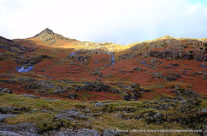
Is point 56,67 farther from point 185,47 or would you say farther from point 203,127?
point 185,47

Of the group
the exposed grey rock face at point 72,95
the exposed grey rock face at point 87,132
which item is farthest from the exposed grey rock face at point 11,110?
the exposed grey rock face at point 72,95

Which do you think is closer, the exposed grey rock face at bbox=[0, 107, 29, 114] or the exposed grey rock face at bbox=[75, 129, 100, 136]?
the exposed grey rock face at bbox=[75, 129, 100, 136]

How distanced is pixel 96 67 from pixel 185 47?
278 feet

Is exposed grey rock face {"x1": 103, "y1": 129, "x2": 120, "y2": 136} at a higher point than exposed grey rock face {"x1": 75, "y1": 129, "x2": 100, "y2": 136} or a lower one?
lower

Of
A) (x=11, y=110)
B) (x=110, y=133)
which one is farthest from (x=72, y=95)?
(x=110, y=133)

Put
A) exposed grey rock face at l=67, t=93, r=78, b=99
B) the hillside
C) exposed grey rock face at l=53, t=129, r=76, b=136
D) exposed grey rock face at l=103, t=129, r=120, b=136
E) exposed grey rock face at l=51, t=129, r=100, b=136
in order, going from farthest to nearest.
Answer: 1. exposed grey rock face at l=67, t=93, r=78, b=99
2. the hillside
3. exposed grey rock face at l=103, t=129, r=120, b=136
4. exposed grey rock face at l=51, t=129, r=100, b=136
5. exposed grey rock face at l=53, t=129, r=76, b=136

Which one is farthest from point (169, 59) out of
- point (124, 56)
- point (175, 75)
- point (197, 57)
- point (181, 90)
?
point (181, 90)

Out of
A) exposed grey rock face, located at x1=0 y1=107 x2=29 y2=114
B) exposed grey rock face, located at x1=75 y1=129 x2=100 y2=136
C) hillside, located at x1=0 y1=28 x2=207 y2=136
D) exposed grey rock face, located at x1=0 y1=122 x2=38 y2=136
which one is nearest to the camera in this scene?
exposed grey rock face, located at x1=0 y1=122 x2=38 y2=136

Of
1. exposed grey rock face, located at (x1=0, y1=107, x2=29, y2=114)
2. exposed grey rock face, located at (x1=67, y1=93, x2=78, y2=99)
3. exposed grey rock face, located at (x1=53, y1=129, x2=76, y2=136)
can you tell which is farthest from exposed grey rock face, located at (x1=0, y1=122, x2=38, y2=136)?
exposed grey rock face, located at (x1=67, y1=93, x2=78, y2=99)

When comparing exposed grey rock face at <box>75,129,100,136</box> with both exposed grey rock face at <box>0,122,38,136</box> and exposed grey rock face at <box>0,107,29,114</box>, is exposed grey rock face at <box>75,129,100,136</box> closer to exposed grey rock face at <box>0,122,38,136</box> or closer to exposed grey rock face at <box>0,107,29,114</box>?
exposed grey rock face at <box>0,122,38,136</box>

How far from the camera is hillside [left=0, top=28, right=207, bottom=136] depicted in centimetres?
1568

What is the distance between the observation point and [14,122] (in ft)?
45.4

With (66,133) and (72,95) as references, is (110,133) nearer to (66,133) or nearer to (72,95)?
(66,133)

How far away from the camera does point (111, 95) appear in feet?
144
